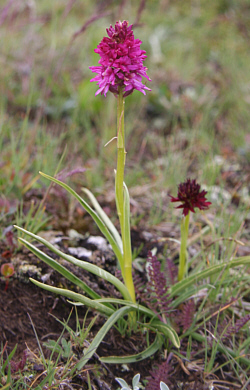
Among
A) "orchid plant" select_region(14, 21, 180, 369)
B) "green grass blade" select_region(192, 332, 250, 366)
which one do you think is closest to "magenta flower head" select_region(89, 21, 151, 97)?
"orchid plant" select_region(14, 21, 180, 369)

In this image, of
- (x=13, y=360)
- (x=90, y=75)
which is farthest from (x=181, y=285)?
(x=90, y=75)

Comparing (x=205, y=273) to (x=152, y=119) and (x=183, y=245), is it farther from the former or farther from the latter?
(x=152, y=119)

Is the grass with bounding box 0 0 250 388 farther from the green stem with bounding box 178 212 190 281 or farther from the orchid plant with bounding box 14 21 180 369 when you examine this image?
the orchid plant with bounding box 14 21 180 369

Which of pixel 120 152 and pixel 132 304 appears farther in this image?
pixel 132 304

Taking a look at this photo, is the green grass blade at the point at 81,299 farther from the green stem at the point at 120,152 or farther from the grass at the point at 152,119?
the grass at the point at 152,119

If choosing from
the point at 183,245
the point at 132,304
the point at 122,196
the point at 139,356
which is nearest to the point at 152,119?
the point at 183,245

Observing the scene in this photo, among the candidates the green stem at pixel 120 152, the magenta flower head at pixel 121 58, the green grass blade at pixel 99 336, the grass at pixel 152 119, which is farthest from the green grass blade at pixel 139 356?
the magenta flower head at pixel 121 58

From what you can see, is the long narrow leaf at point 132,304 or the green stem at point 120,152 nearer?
the green stem at point 120,152
